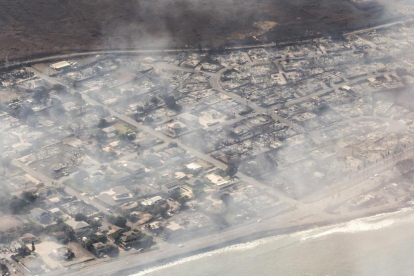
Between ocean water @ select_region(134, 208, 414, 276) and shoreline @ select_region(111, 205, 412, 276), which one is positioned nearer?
ocean water @ select_region(134, 208, 414, 276)

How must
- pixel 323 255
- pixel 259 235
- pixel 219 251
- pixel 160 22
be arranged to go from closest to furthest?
1. pixel 323 255
2. pixel 219 251
3. pixel 259 235
4. pixel 160 22

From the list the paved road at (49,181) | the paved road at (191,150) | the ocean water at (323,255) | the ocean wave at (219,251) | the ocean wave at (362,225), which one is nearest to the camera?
the ocean water at (323,255)

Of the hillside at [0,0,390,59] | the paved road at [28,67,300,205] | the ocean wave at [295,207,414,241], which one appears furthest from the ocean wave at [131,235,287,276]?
the hillside at [0,0,390,59]

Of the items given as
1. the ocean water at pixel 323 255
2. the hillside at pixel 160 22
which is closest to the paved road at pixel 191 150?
the ocean water at pixel 323 255

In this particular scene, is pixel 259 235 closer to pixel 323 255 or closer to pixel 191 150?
pixel 323 255

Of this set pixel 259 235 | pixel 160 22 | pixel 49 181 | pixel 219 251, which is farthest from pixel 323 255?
pixel 160 22

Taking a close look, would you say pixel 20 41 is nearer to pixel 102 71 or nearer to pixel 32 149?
pixel 102 71

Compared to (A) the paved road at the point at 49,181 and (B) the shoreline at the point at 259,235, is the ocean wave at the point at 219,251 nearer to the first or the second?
(B) the shoreline at the point at 259,235

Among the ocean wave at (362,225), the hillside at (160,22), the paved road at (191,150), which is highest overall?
the hillside at (160,22)

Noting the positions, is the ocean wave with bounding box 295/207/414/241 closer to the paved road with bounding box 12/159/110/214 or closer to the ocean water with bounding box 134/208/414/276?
the ocean water with bounding box 134/208/414/276
